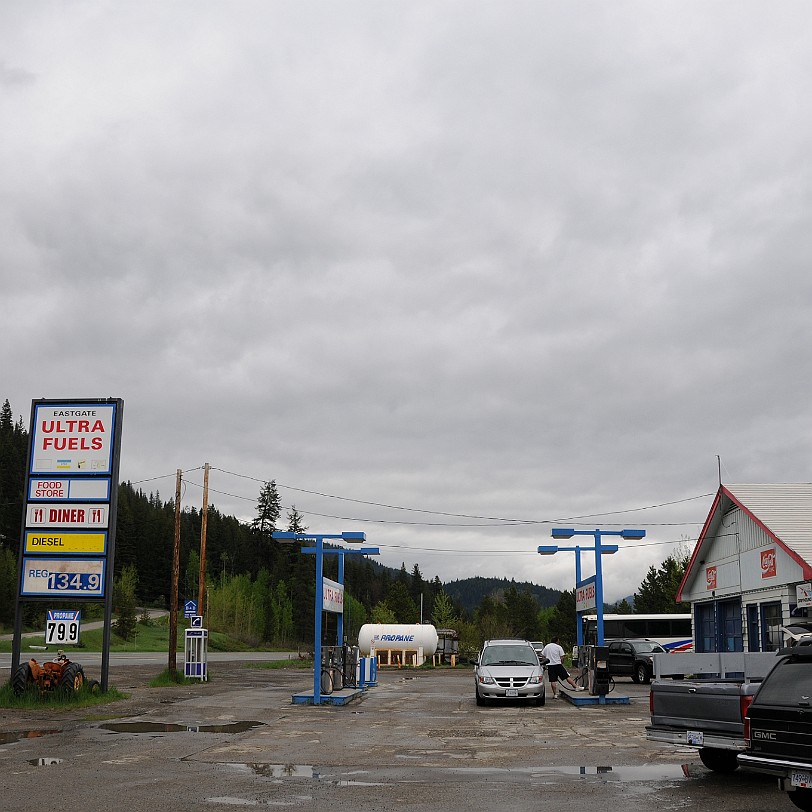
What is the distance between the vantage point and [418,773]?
12211 millimetres

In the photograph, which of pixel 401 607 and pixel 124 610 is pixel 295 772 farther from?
pixel 401 607

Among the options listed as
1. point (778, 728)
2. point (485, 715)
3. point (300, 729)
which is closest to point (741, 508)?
point (485, 715)

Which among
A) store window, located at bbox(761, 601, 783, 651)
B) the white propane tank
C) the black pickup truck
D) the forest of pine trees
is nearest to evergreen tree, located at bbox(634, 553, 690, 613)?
the forest of pine trees

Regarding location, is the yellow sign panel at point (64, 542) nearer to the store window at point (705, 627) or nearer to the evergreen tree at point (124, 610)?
the store window at point (705, 627)

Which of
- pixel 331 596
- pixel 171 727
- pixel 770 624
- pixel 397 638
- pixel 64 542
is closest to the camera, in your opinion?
pixel 171 727

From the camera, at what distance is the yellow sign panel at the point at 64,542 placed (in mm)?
23875

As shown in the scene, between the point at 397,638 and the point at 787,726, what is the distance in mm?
55653

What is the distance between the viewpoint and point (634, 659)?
3681cm

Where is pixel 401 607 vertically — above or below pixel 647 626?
below

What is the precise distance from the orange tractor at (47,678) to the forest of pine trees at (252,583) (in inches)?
2220

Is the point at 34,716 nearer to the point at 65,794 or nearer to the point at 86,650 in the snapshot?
the point at 65,794

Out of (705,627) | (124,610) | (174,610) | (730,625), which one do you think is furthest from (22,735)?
(124,610)

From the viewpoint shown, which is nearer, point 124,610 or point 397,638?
point 397,638

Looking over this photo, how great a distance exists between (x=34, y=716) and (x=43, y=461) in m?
6.96
